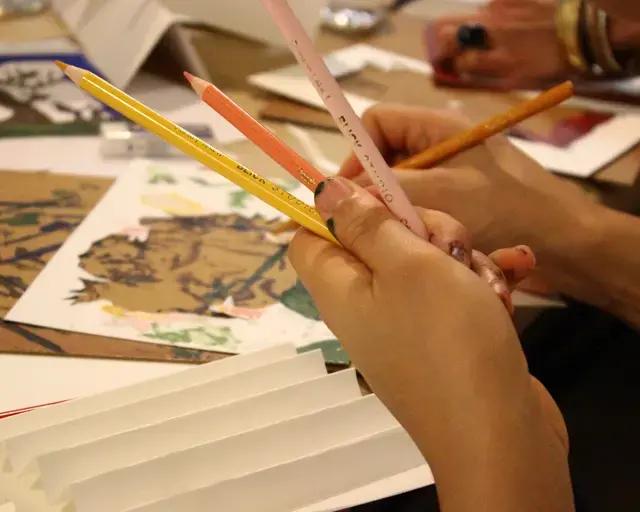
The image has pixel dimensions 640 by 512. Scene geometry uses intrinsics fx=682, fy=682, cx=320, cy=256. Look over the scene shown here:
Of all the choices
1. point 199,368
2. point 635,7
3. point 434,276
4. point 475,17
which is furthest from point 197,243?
point 475,17

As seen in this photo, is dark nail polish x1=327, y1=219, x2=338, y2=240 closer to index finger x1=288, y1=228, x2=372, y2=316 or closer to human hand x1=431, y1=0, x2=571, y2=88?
index finger x1=288, y1=228, x2=372, y2=316

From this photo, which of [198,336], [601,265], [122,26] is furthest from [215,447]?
[122,26]

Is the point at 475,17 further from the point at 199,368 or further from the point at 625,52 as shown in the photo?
the point at 199,368

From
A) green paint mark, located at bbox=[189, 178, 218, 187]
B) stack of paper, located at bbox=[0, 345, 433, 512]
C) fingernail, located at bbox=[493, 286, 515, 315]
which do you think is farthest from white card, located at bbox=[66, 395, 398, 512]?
green paint mark, located at bbox=[189, 178, 218, 187]

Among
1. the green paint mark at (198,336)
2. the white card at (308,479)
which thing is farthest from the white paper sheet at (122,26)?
the white card at (308,479)

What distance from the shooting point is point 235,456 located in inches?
14.6

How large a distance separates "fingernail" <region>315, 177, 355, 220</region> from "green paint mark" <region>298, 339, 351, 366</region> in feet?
0.39

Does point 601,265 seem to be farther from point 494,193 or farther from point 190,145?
point 190,145

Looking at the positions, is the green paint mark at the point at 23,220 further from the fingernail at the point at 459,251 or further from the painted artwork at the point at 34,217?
the fingernail at the point at 459,251

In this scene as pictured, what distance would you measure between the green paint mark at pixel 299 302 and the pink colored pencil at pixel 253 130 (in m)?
0.13

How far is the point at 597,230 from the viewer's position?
0.58 m

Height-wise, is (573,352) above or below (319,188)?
below

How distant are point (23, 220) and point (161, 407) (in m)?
0.26

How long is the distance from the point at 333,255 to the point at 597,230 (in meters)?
0.31
